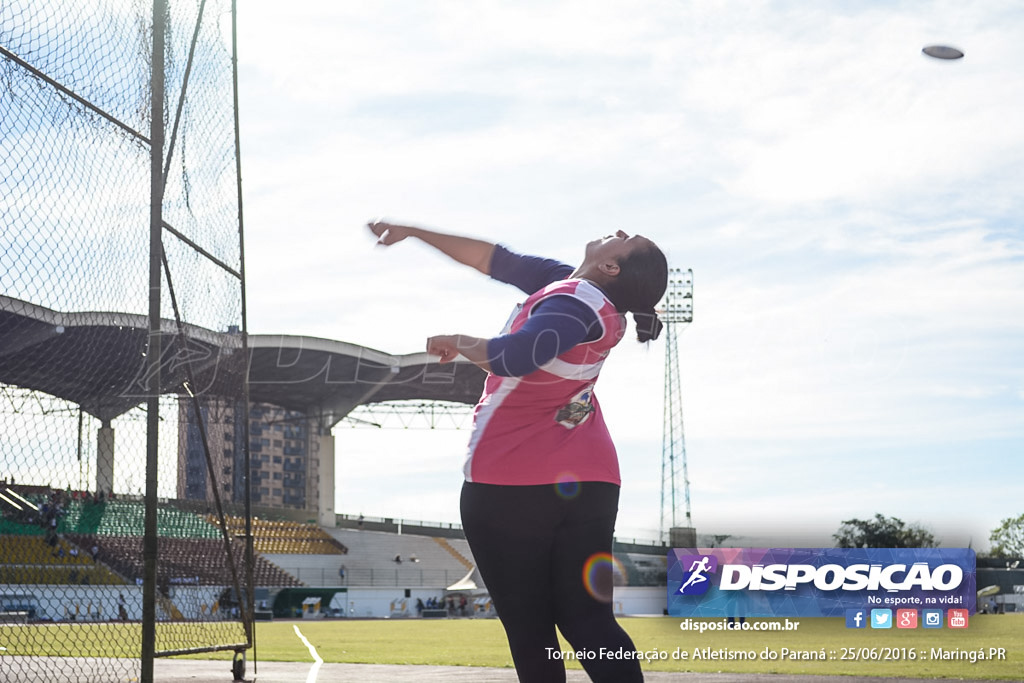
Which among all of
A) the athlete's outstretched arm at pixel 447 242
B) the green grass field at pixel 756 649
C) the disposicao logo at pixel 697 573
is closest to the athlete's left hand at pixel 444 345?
the athlete's outstretched arm at pixel 447 242

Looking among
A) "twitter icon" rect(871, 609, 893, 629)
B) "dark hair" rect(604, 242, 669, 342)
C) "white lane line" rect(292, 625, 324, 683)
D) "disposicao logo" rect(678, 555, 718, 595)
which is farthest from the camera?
"disposicao logo" rect(678, 555, 718, 595)

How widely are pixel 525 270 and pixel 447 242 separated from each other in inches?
10.8

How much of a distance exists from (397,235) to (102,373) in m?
14.4

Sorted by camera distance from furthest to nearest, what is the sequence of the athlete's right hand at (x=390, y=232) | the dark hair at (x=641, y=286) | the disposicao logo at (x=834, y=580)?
the disposicao logo at (x=834, y=580)
the athlete's right hand at (x=390, y=232)
the dark hair at (x=641, y=286)

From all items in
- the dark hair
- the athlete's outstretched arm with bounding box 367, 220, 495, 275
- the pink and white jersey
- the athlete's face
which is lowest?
the pink and white jersey

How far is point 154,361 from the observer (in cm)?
725

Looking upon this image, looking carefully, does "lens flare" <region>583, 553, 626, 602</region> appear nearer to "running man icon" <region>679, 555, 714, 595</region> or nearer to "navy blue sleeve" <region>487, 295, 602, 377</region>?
"navy blue sleeve" <region>487, 295, 602, 377</region>

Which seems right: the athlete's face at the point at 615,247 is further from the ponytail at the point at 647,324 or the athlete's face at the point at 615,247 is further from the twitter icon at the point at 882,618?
the twitter icon at the point at 882,618

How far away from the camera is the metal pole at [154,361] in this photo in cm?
671

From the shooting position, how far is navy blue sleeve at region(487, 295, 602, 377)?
2730 millimetres

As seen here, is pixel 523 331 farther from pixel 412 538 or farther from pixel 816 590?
pixel 412 538

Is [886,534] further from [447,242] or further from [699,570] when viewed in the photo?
[447,242]

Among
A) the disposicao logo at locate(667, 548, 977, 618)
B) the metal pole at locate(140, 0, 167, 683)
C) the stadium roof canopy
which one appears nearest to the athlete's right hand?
the metal pole at locate(140, 0, 167, 683)

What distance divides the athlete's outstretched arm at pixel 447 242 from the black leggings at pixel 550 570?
0.83 m
